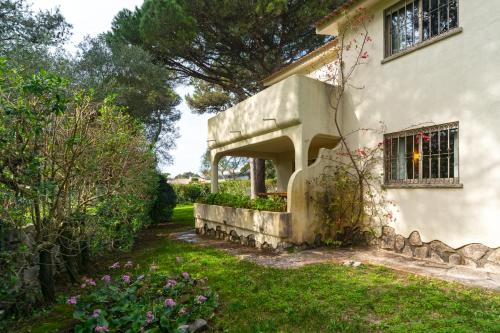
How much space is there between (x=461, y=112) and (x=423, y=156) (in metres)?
1.35

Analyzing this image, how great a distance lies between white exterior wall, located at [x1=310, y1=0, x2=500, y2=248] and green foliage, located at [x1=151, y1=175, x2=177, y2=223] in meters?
12.2

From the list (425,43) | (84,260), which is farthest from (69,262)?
(425,43)

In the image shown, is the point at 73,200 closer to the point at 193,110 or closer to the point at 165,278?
the point at 165,278

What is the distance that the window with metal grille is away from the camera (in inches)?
284

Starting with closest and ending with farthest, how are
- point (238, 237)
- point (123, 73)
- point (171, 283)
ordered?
point (171, 283) → point (238, 237) → point (123, 73)

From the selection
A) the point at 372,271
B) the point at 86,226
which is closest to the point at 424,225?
the point at 372,271

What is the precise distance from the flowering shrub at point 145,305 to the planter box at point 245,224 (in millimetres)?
3307

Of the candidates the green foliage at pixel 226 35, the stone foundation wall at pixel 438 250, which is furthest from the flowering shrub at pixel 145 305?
the green foliage at pixel 226 35

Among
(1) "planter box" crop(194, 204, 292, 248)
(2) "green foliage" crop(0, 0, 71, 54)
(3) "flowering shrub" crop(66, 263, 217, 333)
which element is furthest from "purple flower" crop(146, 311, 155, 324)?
(2) "green foliage" crop(0, 0, 71, 54)

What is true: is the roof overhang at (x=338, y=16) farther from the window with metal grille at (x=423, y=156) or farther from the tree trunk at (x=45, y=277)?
the tree trunk at (x=45, y=277)

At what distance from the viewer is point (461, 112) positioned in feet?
22.7

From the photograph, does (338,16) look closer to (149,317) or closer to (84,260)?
(149,317)

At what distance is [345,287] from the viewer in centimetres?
566

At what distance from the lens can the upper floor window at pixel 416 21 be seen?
24.3 feet
